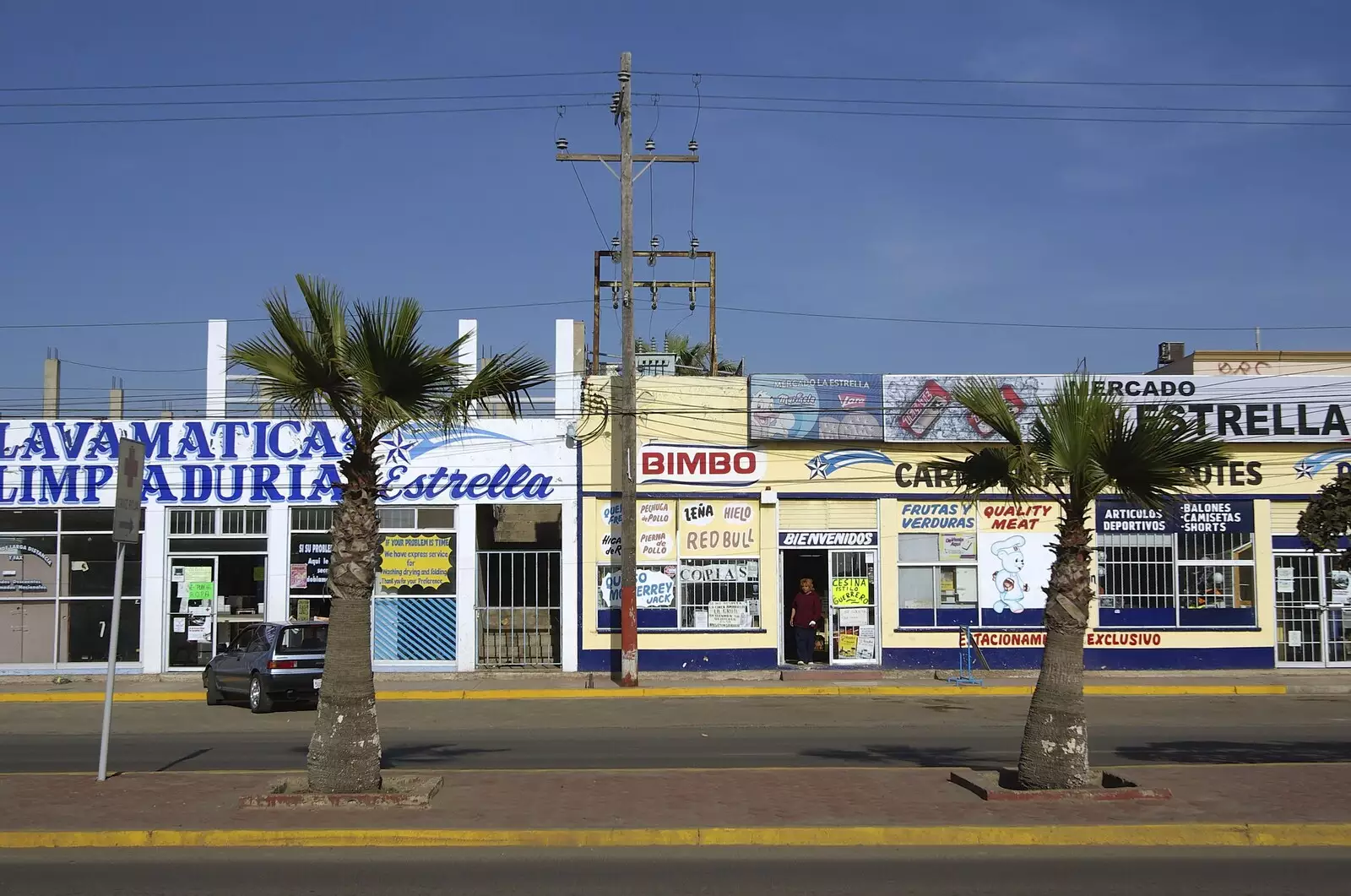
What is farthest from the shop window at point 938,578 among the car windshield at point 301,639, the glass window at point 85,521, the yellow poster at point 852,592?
the glass window at point 85,521

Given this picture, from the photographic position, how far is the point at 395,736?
55.4 feet

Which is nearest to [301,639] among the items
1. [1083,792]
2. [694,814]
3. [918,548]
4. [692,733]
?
[692,733]

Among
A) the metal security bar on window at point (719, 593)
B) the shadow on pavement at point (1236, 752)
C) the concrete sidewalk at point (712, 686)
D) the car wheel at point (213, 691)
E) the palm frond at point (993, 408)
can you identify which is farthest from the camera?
the metal security bar on window at point (719, 593)

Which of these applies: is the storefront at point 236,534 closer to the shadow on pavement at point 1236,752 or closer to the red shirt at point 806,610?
the red shirt at point 806,610

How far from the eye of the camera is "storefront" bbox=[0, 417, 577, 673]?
25.3 metres

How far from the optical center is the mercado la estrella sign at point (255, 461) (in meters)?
25.3

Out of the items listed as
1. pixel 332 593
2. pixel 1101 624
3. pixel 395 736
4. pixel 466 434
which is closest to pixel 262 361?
pixel 332 593

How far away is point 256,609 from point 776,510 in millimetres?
10958

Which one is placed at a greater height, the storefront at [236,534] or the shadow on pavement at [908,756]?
the storefront at [236,534]

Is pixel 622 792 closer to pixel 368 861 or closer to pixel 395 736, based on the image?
pixel 368 861

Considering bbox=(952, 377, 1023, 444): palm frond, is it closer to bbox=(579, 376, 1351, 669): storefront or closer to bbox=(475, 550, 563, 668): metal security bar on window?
bbox=(579, 376, 1351, 669): storefront

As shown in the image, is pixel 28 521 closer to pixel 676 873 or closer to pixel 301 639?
pixel 301 639

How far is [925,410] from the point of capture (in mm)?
25547

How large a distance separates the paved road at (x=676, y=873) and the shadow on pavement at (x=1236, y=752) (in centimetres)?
504
